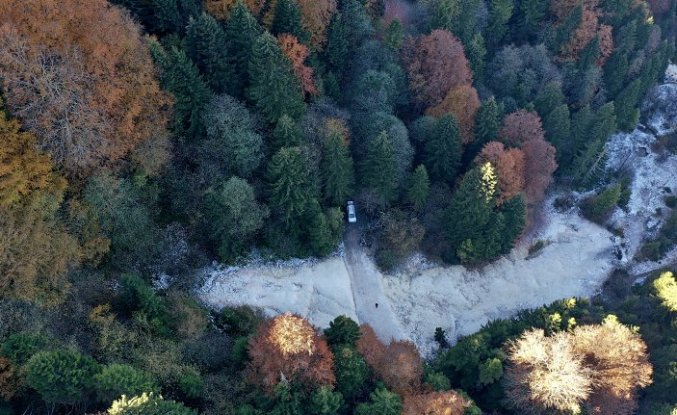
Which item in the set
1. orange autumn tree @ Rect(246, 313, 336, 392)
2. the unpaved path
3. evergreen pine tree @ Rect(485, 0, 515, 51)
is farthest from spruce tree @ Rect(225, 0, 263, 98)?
evergreen pine tree @ Rect(485, 0, 515, 51)

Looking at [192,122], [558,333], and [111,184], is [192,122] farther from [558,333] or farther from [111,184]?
[558,333]

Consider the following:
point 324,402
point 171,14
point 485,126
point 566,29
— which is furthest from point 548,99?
point 324,402

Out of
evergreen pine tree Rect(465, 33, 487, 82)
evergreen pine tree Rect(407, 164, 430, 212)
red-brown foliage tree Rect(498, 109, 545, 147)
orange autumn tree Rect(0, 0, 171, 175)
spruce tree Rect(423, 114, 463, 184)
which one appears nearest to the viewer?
orange autumn tree Rect(0, 0, 171, 175)

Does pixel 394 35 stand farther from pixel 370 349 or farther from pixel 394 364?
pixel 394 364

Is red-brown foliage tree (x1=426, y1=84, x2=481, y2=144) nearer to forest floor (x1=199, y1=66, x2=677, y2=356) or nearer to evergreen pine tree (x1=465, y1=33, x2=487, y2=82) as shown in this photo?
evergreen pine tree (x1=465, y1=33, x2=487, y2=82)

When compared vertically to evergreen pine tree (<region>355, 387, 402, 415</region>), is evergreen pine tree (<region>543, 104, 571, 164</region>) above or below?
above

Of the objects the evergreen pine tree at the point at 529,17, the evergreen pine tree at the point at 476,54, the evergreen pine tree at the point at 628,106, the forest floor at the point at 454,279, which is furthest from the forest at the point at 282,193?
the evergreen pine tree at the point at 628,106
